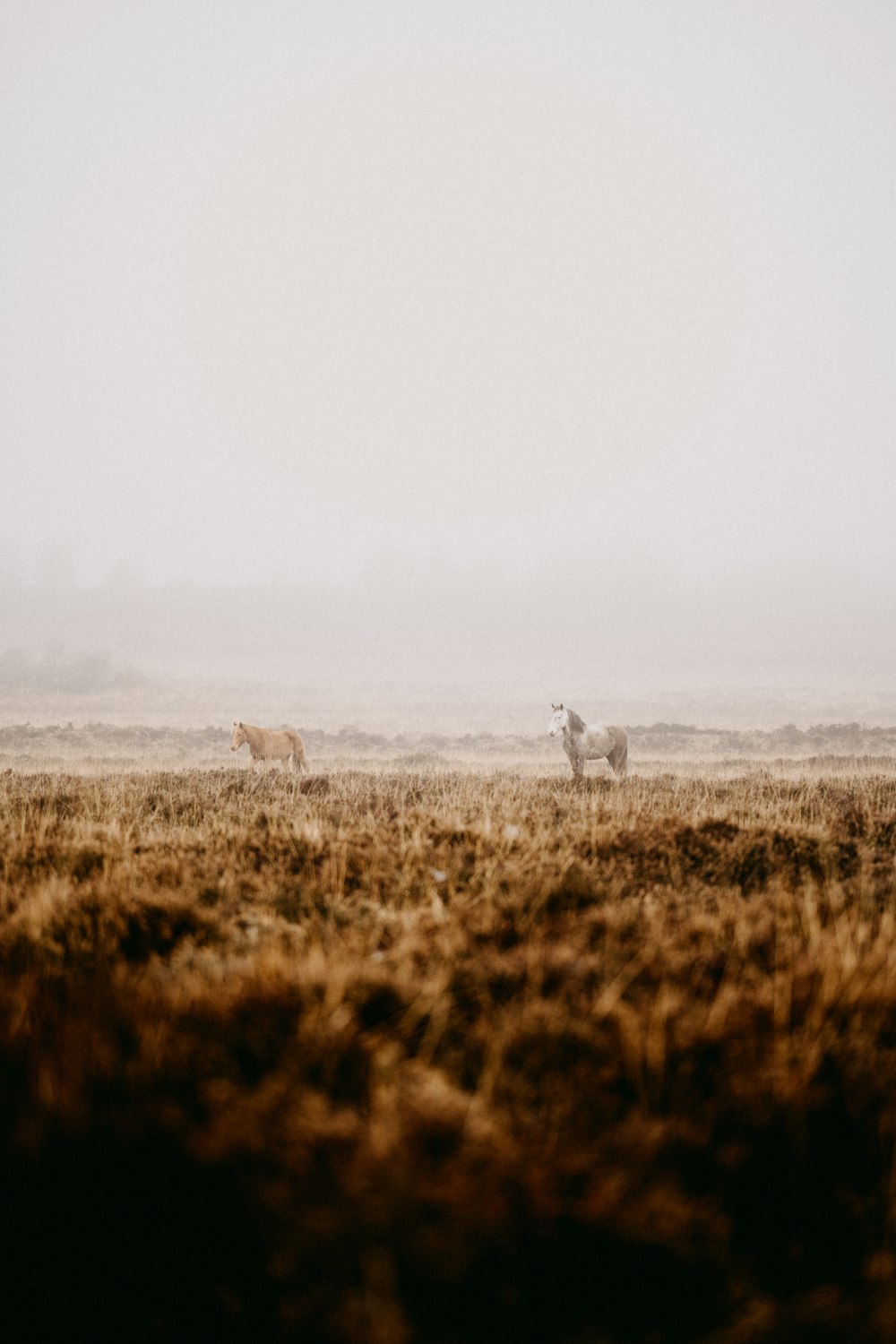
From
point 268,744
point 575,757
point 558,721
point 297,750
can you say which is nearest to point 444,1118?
point 575,757

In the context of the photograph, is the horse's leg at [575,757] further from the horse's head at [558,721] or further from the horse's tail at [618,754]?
the horse's tail at [618,754]

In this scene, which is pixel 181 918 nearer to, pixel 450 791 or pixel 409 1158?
pixel 409 1158

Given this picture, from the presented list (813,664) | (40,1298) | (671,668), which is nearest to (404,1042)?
(40,1298)

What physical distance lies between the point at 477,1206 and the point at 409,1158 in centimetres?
21

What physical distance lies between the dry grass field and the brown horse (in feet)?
48.5

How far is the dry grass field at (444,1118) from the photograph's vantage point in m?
1.44

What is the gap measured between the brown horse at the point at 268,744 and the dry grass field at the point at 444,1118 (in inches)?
582

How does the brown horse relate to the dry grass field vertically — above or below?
below

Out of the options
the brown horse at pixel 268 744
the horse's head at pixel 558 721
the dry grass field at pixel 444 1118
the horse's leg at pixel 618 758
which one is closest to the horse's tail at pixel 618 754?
the horse's leg at pixel 618 758

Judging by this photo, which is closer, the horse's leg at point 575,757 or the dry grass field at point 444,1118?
the dry grass field at point 444,1118

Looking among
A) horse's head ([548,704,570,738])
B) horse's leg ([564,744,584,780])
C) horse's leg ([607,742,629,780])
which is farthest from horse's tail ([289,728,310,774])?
horse's leg ([607,742,629,780])

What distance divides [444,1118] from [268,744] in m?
→ 18.1

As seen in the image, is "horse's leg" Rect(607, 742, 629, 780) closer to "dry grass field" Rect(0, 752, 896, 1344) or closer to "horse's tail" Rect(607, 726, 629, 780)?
"horse's tail" Rect(607, 726, 629, 780)

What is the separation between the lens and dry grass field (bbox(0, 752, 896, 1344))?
56.7 inches
